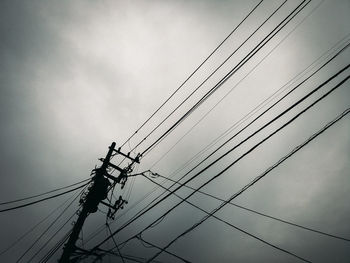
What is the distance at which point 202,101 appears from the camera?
6129 millimetres

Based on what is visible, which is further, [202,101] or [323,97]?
[202,101]

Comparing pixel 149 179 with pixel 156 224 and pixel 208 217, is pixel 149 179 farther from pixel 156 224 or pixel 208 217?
pixel 208 217

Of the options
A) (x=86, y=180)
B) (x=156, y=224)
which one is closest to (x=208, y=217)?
(x=156, y=224)

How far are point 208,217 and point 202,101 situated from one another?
3847 mm

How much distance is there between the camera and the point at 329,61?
4508 millimetres

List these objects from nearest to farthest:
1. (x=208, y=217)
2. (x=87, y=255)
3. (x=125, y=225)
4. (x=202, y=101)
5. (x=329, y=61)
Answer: (x=329, y=61), (x=202, y=101), (x=208, y=217), (x=125, y=225), (x=87, y=255)

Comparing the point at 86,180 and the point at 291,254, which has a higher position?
the point at 86,180

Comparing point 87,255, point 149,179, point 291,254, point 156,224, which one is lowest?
point 87,255

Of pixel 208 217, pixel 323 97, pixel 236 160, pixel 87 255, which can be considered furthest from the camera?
pixel 87 255

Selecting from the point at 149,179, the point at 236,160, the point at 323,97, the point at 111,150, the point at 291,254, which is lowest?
the point at 291,254

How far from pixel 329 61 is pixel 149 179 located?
278 inches

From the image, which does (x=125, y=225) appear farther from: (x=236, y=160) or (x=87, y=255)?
(x=236, y=160)

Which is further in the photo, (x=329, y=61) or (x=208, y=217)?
(x=208, y=217)

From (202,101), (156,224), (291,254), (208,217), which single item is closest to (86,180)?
(156,224)
